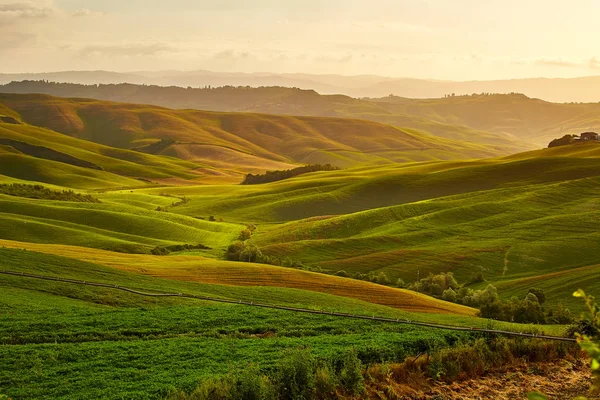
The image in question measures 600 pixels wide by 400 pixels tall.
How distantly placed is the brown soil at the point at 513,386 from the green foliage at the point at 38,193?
337 ft

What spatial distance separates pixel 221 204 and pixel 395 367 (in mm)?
114842

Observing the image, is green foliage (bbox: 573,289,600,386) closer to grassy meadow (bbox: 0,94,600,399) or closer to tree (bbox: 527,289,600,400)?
tree (bbox: 527,289,600,400)

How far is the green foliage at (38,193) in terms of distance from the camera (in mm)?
111375

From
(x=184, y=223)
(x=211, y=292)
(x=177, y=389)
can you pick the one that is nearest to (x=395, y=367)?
(x=177, y=389)

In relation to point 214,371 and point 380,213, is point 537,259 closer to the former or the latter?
point 380,213

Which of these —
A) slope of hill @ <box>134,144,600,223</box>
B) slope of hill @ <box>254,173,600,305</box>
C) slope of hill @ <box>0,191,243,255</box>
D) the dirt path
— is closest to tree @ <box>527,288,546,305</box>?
slope of hill @ <box>254,173,600,305</box>

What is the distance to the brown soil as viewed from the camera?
2197cm

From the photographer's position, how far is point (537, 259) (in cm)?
7719

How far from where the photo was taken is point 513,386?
23312 millimetres

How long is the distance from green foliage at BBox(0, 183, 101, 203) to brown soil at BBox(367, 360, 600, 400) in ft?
337

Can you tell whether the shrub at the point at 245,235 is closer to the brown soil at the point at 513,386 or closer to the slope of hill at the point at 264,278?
the slope of hill at the point at 264,278

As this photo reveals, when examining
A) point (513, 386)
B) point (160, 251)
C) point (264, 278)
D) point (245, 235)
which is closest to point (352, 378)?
point (513, 386)

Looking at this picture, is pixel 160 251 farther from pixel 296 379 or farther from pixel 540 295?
pixel 296 379

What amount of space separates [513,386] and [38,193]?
4298 inches
